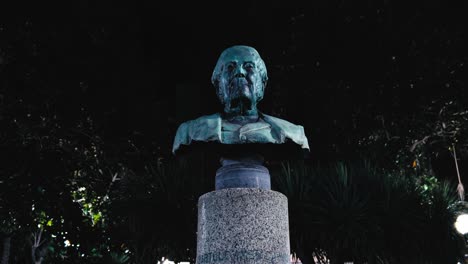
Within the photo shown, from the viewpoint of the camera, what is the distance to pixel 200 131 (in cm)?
442

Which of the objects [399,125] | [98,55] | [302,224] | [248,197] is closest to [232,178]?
[248,197]

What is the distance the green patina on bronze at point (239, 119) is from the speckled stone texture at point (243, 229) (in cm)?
47

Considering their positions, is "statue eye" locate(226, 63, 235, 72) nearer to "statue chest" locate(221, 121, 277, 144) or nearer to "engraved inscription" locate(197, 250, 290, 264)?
"statue chest" locate(221, 121, 277, 144)

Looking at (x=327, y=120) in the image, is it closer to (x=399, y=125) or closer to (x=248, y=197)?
(x=399, y=125)

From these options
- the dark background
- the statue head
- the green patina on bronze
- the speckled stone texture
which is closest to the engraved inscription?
the speckled stone texture

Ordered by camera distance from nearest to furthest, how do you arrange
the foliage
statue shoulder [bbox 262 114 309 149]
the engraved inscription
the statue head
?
the engraved inscription, statue shoulder [bbox 262 114 309 149], the statue head, the foliage

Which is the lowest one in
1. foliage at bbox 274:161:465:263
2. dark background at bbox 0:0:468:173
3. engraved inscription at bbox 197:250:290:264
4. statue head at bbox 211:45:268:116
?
engraved inscription at bbox 197:250:290:264

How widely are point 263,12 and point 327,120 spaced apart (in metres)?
2.07

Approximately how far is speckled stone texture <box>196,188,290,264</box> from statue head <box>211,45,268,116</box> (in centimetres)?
84

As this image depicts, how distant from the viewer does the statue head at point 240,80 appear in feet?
15.0

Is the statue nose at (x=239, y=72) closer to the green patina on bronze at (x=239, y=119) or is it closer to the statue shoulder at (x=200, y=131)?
the green patina on bronze at (x=239, y=119)

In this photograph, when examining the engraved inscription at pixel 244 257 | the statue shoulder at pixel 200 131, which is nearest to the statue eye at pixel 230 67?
the statue shoulder at pixel 200 131

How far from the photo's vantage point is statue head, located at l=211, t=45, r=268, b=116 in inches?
180

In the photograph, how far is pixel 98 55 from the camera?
7781 mm
